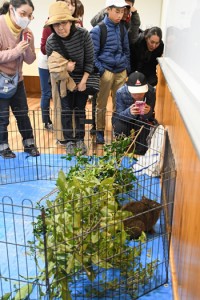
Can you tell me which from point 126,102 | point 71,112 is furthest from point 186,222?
point 71,112

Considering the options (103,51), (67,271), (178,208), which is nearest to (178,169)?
(178,208)

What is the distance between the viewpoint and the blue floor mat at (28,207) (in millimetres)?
1476

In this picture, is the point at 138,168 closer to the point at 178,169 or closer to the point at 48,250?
the point at 178,169

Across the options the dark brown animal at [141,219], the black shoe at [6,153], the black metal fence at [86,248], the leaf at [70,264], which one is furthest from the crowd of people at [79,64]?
the leaf at [70,264]

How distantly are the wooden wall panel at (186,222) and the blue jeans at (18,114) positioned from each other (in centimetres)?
139

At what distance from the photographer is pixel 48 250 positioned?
4.07ft

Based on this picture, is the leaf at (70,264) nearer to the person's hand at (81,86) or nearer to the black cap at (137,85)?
the black cap at (137,85)

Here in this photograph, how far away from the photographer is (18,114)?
277cm

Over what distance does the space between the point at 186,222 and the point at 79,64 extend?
1707 millimetres

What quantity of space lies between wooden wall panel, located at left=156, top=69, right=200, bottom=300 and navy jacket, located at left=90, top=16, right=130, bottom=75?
1390mm

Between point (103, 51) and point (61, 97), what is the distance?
49 cm

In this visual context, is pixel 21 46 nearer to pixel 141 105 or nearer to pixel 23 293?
pixel 141 105

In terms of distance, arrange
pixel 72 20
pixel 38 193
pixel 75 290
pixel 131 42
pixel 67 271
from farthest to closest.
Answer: pixel 131 42
pixel 72 20
pixel 38 193
pixel 75 290
pixel 67 271

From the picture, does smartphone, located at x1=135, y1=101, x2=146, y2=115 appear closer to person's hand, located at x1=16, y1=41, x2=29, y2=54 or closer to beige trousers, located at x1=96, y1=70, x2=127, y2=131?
beige trousers, located at x1=96, y1=70, x2=127, y2=131
